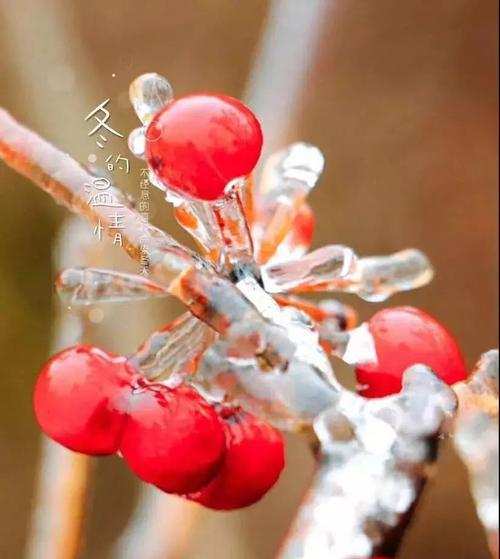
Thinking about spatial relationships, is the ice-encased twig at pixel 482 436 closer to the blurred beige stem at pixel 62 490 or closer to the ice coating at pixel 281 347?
the ice coating at pixel 281 347

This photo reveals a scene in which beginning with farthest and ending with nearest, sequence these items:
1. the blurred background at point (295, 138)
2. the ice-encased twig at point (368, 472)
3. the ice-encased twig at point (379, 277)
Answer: the blurred background at point (295, 138), the ice-encased twig at point (379, 277), the ice-encased twig at point (368, 472)

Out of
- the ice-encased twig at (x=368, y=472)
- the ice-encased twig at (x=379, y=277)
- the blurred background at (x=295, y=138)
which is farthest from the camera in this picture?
the blurred background at (x=295, y=138)

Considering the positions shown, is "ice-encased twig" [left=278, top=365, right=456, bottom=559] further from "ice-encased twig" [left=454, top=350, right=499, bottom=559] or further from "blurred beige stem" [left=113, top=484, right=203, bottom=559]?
"blurred beige stem" [left=113, top=484, right=203, bottom=559]

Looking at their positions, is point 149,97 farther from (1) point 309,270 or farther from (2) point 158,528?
(2) point 158,528

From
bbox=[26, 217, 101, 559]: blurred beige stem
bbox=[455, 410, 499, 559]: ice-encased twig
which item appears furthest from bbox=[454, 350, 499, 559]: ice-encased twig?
bbox=[26, 217, 101, 559]: blurred beige stem

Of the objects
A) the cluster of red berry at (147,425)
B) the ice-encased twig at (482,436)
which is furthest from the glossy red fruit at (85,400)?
the ice-encased twig at (482,436)

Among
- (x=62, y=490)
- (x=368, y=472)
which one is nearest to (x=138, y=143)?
(x=368, y=472)

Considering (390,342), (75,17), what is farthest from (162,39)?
(390,342)
